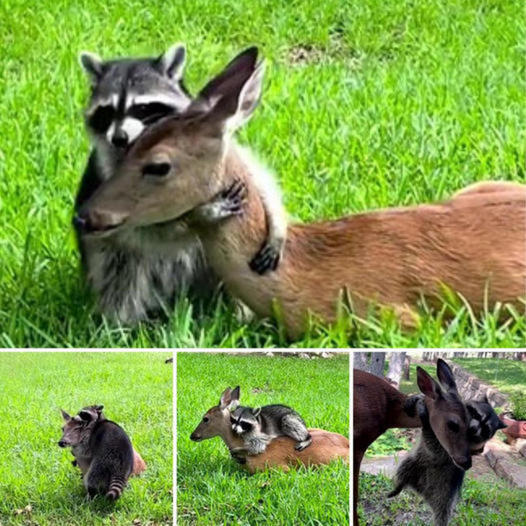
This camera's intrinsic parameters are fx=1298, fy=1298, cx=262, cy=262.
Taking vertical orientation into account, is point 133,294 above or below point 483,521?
above

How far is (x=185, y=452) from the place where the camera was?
329 cm

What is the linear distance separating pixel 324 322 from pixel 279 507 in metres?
0.51

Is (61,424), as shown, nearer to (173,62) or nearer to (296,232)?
(296,232)

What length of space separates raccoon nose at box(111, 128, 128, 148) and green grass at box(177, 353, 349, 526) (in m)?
0.56

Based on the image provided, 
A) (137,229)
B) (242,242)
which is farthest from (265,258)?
(137,229)

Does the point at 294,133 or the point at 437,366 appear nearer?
the point at 437,366

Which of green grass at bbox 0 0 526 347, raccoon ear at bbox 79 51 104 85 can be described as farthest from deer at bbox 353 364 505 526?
raccoon ear at bbox 79 51 104 85

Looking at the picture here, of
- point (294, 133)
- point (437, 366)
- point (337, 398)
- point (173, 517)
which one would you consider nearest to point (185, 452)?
point (173, 517)

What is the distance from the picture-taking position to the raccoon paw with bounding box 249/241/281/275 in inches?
134

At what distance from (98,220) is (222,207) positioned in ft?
1.09

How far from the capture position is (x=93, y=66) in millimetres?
3490

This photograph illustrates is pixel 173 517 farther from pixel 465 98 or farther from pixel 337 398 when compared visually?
pixel 465 98

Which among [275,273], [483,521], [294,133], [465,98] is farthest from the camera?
[465,98]

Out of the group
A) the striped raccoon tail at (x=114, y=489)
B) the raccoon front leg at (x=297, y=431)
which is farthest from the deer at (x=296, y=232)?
the striped raccoon tail at (x=114, y=489)
